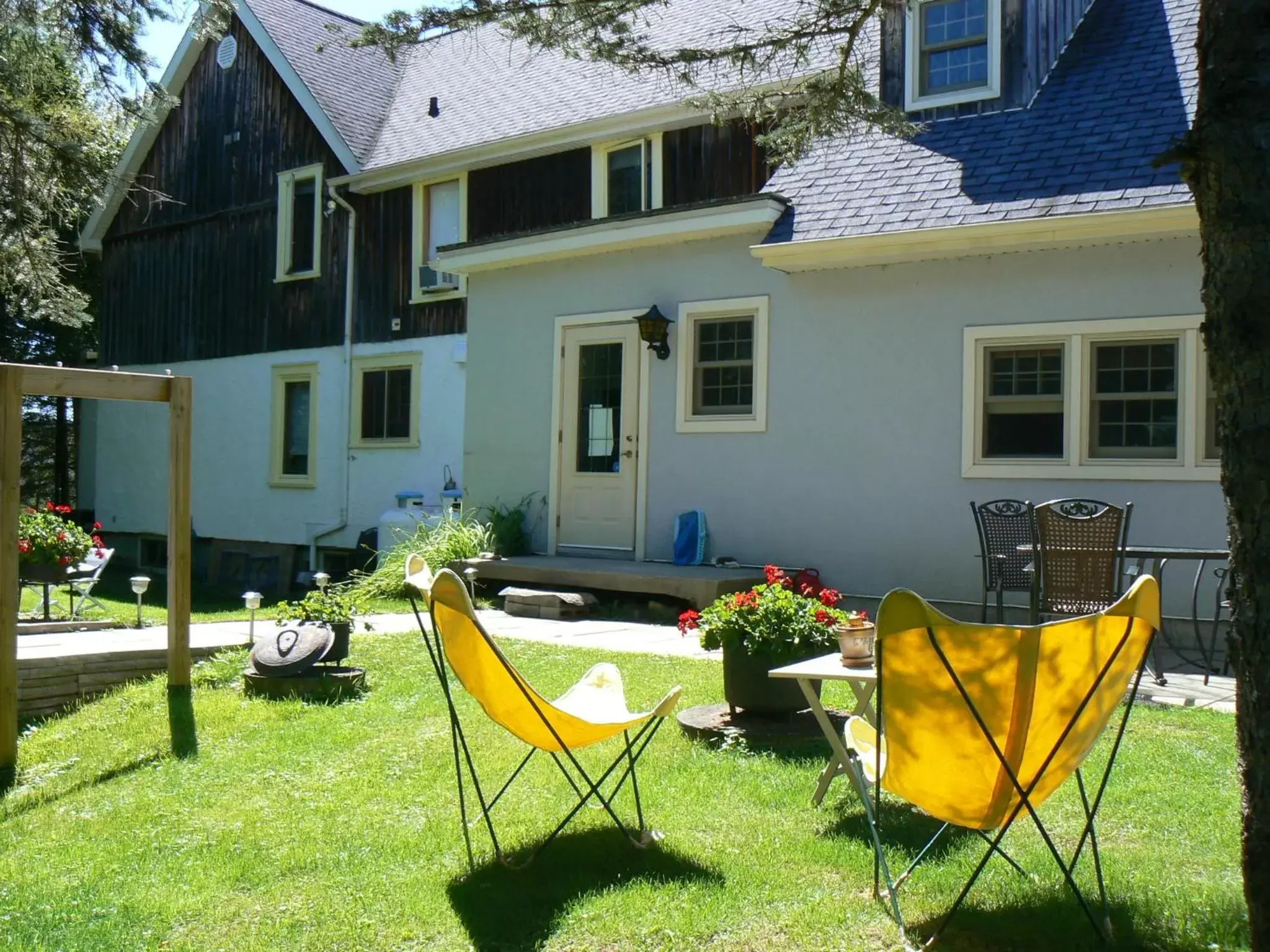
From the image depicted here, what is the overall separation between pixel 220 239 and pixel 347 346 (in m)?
3.69

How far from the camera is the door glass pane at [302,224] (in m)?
17.4

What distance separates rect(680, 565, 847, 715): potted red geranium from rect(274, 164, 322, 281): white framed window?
1322 centimetres

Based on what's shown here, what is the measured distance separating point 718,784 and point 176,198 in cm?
1756

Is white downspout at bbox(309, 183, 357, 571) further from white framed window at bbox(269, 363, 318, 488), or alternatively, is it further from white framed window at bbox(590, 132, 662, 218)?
white framed window at bbox(590, 132, 662, 218)

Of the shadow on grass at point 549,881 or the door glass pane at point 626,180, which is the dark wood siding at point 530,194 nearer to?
the door glass pane at point 626,180

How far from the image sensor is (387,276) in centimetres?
1614

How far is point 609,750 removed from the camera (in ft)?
17.5

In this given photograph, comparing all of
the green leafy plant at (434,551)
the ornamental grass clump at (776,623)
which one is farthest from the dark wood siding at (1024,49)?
the ornamental grass clump at (776,623)

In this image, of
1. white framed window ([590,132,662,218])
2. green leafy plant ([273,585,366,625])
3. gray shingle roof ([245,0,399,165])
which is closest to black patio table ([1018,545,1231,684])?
green leafy plant ([273,585,366,625])

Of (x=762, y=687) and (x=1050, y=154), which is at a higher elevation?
(x=1050, y=154)

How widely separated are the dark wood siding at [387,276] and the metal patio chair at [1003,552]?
8.90 meters

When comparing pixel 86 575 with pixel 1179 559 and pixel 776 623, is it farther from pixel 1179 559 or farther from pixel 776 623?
pixel 1179 559

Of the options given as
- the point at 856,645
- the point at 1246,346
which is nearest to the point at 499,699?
the point at 856,645

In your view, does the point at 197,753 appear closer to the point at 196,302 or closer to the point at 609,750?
the point at 609,750
